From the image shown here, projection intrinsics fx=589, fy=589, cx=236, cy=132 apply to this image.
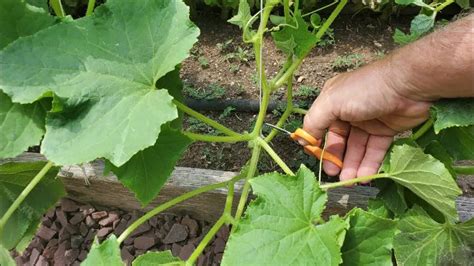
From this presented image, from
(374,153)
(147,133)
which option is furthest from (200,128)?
(147,133)

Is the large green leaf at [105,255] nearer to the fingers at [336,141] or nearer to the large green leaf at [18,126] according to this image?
the large green leaf at [18,126]

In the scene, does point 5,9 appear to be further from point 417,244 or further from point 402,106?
point 417,244

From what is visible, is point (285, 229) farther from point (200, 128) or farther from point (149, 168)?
point (200, 128)

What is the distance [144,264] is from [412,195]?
82 centimetres

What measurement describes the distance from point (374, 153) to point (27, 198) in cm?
105

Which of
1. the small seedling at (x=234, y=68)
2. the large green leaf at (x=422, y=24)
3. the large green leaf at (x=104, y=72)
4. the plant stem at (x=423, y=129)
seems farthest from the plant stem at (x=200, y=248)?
the small seedling at (x=234, y=68)

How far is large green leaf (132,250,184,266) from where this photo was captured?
1.39 metres

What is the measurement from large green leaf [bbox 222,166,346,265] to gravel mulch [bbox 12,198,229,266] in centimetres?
92

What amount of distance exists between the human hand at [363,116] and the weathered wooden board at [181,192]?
13 cm

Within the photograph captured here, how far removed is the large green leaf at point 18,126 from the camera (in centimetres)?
141

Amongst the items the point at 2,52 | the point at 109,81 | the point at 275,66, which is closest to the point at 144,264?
the point at 109,81

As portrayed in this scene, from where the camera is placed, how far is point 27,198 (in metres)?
1.74

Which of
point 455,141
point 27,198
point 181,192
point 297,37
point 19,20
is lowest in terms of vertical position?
point 181,192

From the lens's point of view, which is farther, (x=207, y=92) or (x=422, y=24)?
(x=207, y=92)
